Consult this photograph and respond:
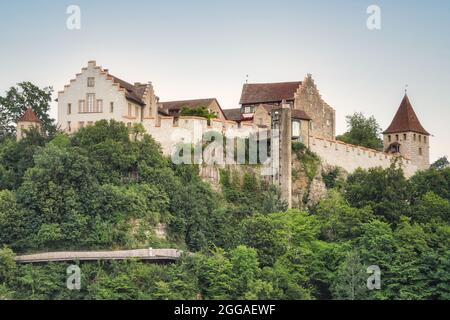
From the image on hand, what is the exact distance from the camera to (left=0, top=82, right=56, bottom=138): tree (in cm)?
9938

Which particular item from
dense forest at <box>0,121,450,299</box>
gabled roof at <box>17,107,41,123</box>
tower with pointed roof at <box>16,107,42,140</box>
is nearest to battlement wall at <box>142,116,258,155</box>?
dense forest at <box>0,121,450,299</box>

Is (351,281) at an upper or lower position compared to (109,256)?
lower

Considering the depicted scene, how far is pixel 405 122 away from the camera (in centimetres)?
10831

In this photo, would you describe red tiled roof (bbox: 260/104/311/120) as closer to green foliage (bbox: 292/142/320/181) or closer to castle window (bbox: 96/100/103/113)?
green foliage (bbox: 292/142/320/181)

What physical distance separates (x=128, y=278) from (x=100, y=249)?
375 centimetres

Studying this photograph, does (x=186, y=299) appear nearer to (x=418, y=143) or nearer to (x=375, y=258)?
(x=375, y=258)

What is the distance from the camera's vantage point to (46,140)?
9100 centimetres

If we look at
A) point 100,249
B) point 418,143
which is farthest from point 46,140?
point 418,143

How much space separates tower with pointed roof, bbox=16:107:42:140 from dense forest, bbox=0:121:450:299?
142 centimetres

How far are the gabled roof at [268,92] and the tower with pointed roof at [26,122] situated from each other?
Answer: 14172mm

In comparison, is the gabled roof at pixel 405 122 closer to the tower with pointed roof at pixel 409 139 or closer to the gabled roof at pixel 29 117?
the tower with pointed roof at pixel 409 139

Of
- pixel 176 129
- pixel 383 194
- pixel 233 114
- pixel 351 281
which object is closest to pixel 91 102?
pixel 176 129

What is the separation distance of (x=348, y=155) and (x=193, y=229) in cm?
1590

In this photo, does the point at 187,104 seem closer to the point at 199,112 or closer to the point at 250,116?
the point at 250,116
